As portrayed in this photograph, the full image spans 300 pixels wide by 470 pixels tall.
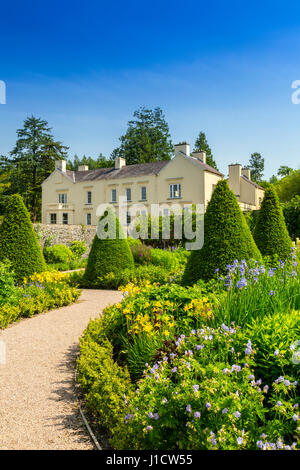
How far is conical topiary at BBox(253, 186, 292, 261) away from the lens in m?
9.34

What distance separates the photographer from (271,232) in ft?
31.0

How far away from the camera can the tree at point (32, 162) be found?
133 ft

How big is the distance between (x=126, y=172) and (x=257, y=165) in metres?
36.3

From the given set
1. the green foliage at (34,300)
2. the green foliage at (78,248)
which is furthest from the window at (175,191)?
the green foliage at (34,300)

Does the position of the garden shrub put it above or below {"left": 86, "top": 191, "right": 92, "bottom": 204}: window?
below

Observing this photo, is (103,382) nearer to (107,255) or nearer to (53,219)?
(107,255)

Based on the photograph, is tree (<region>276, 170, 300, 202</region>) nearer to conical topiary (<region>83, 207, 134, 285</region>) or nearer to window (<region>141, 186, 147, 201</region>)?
window (<region>141, 186, 147, 201</region>)

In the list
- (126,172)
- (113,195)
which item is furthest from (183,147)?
(113,195)

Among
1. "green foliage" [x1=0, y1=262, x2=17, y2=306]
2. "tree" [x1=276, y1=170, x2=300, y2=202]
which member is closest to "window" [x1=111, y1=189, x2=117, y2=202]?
"tree" [x1=276, y1=170, x2=300, y2=202]

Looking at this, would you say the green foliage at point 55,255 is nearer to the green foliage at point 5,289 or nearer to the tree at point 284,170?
the green foliage at point 5,289

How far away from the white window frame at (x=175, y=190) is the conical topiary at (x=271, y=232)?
67.9 ft

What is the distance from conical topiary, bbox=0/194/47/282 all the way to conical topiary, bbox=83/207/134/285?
6.52 feet
